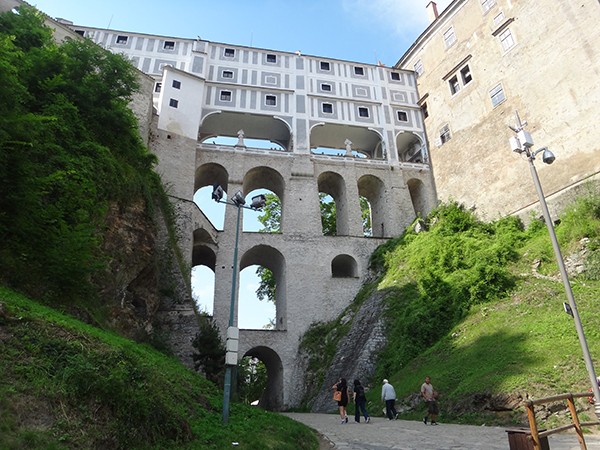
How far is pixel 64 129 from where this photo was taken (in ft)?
45.3

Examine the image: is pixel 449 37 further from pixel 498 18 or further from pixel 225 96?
pixel 225 96

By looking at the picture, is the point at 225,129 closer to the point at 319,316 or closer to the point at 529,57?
the point at 319,316

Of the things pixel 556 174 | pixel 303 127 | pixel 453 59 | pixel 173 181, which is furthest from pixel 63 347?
pixel 453 59

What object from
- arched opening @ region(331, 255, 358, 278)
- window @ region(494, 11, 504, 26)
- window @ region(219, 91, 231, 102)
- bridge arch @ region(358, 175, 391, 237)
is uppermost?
window @ region(494, 11, 504, 26)

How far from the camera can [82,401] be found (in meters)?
5.42

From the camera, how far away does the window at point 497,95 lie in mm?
27862

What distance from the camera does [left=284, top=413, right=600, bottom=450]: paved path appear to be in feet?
24.5

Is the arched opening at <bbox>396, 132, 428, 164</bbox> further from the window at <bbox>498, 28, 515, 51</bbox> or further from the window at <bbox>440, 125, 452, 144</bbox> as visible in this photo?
the window at <bbox>498, 28, 515, 51</bbox>

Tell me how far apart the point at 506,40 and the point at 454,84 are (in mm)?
4598

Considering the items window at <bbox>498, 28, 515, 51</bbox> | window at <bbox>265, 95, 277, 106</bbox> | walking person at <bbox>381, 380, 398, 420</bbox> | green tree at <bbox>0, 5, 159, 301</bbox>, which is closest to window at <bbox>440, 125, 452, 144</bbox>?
window at <bbox>498, 28, 515, 51</bbox>

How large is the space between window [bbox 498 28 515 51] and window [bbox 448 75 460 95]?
3.94 m

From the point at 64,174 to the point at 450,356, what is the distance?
13.3 meters

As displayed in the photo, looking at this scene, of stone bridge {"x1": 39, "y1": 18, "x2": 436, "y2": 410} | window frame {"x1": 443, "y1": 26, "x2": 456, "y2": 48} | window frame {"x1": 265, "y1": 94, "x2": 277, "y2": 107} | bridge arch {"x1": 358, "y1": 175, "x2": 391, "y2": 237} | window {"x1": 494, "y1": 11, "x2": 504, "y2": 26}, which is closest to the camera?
stone bridge {"x1": 39, "y1": 18, "x2": 436, "y2": 410}

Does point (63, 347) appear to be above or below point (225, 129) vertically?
below
